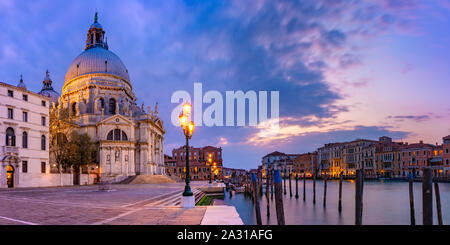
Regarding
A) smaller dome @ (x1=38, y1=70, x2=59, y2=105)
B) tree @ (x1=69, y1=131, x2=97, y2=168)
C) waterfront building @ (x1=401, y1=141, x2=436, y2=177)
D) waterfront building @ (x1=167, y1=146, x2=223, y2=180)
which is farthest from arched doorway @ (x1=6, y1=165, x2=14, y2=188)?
waterfront building @ (x1=401, y1=141, x2=436, y2=177)

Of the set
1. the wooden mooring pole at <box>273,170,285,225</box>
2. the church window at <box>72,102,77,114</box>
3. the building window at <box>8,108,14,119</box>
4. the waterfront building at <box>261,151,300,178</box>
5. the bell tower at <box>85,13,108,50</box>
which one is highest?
the bell tower at <box>85,13,108,50</box>

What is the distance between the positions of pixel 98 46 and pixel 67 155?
32401 mm

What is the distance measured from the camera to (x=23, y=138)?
102 feet

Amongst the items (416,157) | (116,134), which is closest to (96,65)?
(116,134)

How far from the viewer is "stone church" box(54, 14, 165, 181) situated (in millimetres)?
49969

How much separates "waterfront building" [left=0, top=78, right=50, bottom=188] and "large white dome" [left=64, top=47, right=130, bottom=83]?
26165 mm

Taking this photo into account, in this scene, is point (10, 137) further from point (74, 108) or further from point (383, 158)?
point (383, 158)

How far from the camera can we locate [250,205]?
30828mm

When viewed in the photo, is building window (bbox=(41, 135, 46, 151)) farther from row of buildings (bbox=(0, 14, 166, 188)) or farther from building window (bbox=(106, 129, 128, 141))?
building window (bbox=(106, 129, 128, 141))

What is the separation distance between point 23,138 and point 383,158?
3231 inches

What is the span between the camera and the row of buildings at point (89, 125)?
29875 mm
